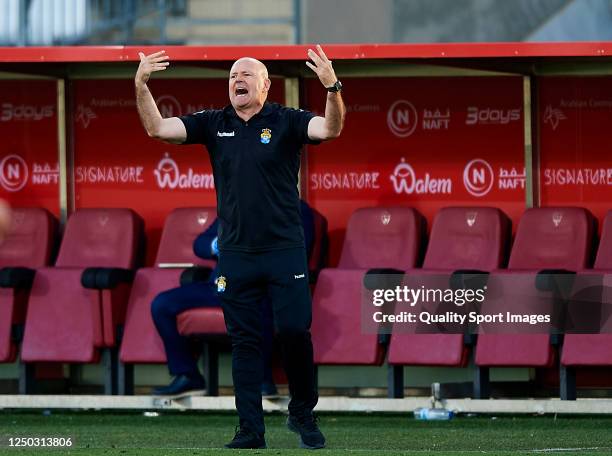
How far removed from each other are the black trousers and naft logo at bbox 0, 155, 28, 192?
568 cm

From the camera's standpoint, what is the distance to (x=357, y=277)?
37.8 ft

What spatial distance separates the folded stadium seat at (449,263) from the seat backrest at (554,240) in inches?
6.2

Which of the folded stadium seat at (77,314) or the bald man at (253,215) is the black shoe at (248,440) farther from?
the folded stadium seat at (77,314)

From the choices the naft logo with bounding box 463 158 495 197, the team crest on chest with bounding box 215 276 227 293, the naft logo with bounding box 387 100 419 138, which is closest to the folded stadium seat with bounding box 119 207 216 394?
the naft logo with bounding box 387 100 419 138

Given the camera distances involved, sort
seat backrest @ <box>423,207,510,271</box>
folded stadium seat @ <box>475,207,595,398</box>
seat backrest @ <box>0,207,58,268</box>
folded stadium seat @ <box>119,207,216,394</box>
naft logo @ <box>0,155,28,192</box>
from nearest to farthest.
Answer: folded stadium seat @ <box>475,207,595,398</box>
seat backrest @ <box>423,207,510,271</box>
folded stadium seat @ <box>119,207,216,394</box>
seat backrest @ <box>0,207,58,268</box>
naft logo @ <box>0,155,28,192</box>

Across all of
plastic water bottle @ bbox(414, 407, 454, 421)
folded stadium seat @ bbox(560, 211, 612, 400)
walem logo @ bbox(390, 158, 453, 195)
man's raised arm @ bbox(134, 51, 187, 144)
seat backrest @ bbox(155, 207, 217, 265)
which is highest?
man's raised arm @ bbox(134, 51, 187, 144)

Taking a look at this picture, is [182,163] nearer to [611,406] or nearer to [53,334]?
[53,334]

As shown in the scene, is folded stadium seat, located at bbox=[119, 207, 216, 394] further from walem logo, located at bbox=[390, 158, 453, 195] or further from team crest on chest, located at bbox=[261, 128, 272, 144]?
team crest on chest, located at bbox=[261, 128, 272, 144]

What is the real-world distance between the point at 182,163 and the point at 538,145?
2766mm


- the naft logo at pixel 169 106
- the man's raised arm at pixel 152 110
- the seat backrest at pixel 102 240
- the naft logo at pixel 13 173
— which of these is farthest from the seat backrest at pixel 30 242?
the man's raised arm at pixel 152 110

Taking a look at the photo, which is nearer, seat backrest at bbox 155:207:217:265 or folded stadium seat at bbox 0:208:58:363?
folded stadium seat at bbox 0:208:58:363

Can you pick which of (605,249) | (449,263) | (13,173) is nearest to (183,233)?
(13,173)

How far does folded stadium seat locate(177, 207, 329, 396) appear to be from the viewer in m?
11.3

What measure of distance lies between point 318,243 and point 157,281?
1.18 metres
